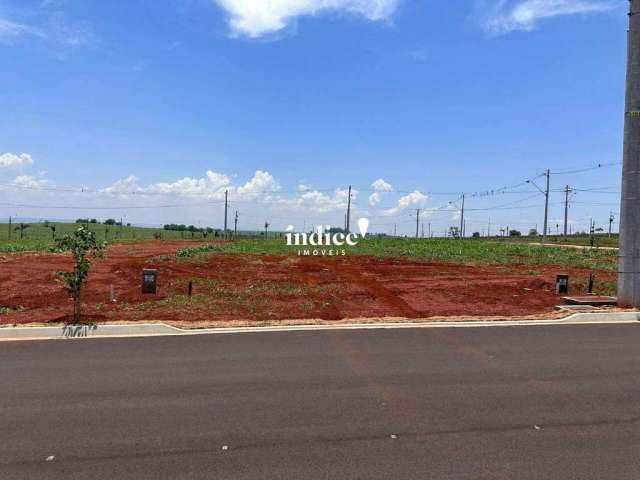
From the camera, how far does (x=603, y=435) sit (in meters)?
4.35

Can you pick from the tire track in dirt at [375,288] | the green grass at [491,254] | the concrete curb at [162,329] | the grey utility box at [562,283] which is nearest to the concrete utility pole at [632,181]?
the concrete curb at [162,329]

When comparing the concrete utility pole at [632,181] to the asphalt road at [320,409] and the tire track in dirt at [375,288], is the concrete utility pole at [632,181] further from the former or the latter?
the tire track in dirt at [375,288]

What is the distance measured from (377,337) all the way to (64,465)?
5609mm

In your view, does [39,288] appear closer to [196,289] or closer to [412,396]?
[196,289]

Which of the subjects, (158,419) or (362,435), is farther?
(158,419)

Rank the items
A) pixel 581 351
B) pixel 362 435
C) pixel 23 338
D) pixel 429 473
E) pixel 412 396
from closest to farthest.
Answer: pixel 429 473, pixel 362 435, pixel 412 396, pixel 581 351, pixel 23 338

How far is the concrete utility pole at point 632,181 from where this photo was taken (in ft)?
38.0

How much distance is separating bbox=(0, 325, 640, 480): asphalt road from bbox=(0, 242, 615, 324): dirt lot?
3270 millimetres

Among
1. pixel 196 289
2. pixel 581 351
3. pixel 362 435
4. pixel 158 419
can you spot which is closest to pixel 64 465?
pixel 158 419

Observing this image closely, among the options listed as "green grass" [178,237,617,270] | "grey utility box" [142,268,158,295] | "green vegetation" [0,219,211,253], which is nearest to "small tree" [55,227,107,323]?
"grey utility box" [142,268,158,295]

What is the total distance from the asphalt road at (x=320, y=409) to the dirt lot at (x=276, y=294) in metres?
3.27

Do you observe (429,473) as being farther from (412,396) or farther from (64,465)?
(64,465)

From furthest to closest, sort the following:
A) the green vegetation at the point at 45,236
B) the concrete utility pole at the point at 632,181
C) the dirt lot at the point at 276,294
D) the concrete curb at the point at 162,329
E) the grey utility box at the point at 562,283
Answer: the green vegetation at the point at 45,236, the grey utility box at the point at 562,283, the concrete utility pole at the point at 632,181, the dirt lot at the point at 276,294, the concrete curb at the point at 162,329

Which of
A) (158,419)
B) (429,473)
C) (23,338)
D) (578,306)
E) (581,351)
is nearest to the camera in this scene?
(429,473)
